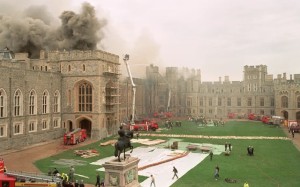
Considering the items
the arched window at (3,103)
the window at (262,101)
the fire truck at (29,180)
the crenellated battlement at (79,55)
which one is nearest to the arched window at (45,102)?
the crenellated battlement at (79,55)

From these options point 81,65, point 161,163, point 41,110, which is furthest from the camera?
point 81,65

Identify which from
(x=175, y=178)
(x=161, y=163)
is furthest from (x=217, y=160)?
(x=175, y=178)

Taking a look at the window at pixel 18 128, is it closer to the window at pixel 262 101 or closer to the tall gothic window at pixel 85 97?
the tall gothic window at pixel 85 97

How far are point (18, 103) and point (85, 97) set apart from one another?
1196 cm

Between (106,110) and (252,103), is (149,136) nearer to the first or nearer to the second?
(106,110)

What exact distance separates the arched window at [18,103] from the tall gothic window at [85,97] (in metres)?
11.4

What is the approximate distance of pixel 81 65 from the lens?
53.7 metres

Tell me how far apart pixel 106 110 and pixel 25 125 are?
14.2 m

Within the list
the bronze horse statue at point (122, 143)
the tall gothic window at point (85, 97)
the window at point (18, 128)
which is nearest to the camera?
the bronze horse statue at point (122, 143)

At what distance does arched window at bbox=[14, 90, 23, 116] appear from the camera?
44.0 metres

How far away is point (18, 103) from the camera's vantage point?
44.7 m

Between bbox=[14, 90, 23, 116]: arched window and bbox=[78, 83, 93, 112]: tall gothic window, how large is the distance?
37.4ft

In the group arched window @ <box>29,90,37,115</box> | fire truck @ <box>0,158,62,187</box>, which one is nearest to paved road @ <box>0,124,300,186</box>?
arched window @ <box>29,90,37,115</box>

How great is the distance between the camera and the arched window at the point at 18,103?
44.0m
